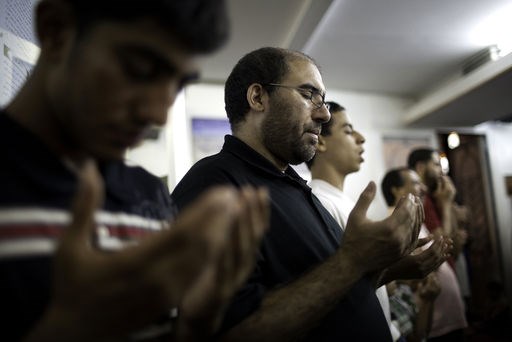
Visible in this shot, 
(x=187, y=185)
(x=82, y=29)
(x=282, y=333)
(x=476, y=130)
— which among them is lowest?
(x=282, y=333)

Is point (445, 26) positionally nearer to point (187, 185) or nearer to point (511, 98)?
point (511, 98)

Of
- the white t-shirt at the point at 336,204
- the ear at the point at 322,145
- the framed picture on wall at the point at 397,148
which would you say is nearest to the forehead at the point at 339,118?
the ear at the point at 322,145

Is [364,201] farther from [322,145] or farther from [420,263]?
[322,145]

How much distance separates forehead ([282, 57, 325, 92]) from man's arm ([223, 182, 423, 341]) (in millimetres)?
534

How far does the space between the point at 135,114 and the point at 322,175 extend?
4.71 ft

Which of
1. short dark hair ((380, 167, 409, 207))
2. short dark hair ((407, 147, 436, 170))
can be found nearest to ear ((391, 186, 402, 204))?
short dark hair ((380, 167, 409, 207))

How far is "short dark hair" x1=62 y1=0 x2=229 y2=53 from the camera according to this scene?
0.44 m

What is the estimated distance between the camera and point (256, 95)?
1263 mm

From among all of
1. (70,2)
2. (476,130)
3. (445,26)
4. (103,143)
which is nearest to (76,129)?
(103,143)

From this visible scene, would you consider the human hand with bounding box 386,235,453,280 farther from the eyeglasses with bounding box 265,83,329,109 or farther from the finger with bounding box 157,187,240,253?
the finger with bounding box 157,187,240,253

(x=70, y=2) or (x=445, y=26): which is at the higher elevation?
(x=445, y=26)

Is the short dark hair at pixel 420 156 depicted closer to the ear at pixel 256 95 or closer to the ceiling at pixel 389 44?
the ceiling at pixel 389 44

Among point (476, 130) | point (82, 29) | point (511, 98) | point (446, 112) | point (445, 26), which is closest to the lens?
point (82, 29)

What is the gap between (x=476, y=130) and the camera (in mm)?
4613
